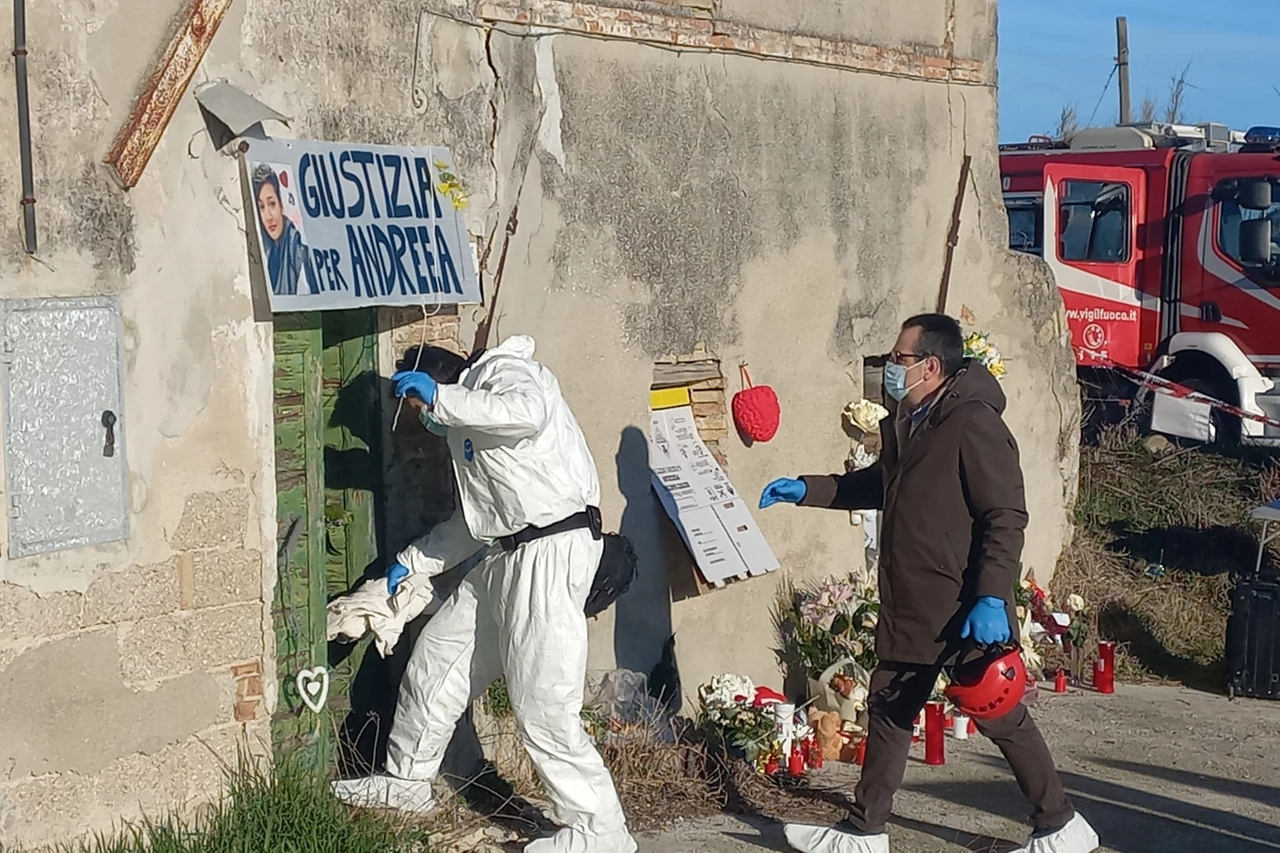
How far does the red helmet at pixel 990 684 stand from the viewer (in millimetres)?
5328

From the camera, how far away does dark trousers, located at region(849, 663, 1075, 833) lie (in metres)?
5.50

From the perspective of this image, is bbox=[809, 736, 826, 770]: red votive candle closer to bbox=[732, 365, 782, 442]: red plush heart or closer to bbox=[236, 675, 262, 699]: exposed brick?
bbox=[732, 365, 782, 442]: red plush heart

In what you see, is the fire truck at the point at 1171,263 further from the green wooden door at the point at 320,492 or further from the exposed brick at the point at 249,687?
the exposed brick at the point at 249,687

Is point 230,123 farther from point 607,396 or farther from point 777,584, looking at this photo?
point 777,584

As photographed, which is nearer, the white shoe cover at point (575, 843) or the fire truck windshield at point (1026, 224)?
the white shoe cover at point (575, 843)

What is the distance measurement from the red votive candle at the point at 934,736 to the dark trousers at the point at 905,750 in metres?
1.38

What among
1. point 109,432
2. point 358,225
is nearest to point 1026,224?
point 358,225

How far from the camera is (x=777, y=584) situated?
7797 millimetres

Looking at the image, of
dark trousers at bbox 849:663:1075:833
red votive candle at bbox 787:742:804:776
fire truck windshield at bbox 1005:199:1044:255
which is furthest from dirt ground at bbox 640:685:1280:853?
fire truck windshield at bbox 1005:199:1044:255

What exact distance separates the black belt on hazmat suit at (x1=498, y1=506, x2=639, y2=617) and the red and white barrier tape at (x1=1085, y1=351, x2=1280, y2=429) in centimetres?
807

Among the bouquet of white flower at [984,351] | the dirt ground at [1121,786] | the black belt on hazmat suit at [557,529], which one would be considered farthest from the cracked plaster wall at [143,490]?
the bouquet of white flower at [984,351]

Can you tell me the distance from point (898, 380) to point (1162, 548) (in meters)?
5.74

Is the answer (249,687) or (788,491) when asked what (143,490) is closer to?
(249,687)

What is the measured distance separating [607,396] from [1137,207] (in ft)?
26.4
